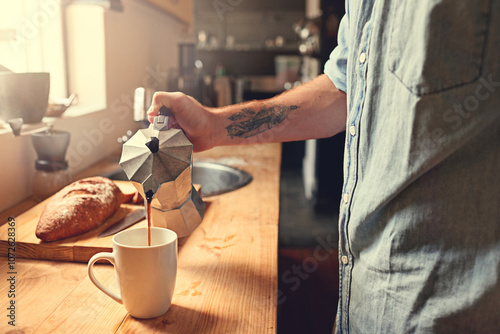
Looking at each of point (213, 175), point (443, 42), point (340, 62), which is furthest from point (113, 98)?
point (443, 42)

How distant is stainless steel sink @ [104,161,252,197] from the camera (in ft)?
5.05

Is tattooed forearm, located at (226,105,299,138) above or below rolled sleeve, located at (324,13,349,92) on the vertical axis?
below

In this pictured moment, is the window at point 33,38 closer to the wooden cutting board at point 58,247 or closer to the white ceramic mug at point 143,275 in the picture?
the wooden cutting board at point 58,247

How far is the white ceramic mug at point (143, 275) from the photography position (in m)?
0.65

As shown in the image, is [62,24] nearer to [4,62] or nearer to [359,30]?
[4,62]

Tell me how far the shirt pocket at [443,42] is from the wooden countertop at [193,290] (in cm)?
45

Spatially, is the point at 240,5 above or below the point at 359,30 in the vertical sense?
above

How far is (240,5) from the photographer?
643cm

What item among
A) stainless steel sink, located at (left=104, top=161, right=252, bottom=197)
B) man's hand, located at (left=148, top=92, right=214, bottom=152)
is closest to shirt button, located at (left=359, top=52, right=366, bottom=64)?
man's hand, located at (left=148, top=92, right=214, bottom=152)

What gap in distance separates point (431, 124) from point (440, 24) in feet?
0.49

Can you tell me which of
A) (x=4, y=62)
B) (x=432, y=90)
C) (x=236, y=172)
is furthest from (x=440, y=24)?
(x=4, y=62)

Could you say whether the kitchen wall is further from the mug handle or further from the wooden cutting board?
the mug handle

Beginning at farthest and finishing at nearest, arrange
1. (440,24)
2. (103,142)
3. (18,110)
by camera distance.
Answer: (103,142)
(18,110)
(440,24)

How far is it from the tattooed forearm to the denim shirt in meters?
0.31
